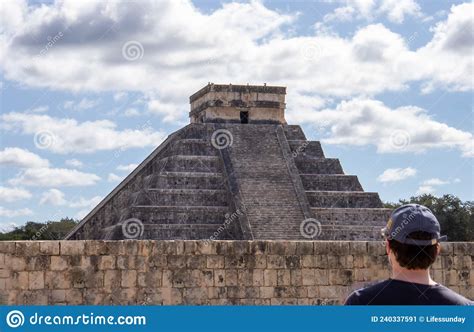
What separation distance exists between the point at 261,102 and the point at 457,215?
20.5 m

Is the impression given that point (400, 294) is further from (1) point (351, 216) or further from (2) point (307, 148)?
(2) point (307, 148)

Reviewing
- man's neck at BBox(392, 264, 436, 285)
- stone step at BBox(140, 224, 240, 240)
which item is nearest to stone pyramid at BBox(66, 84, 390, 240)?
stone step at BBox(140, 224, 240, 240)

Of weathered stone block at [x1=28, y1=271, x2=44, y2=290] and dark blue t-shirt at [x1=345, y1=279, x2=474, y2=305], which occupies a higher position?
weathered stone block at [x1=28, y1=271, x2=44, y2=290]

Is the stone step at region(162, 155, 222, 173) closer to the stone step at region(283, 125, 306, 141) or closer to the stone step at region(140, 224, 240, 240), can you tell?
the stone step at region(140, 224, 240, 240)

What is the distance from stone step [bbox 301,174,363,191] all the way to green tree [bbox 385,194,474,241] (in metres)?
15.2

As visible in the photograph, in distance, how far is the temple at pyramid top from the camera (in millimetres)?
35694

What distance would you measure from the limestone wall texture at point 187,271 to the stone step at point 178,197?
18.4m

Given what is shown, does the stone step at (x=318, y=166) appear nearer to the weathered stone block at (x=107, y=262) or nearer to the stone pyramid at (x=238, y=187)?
the stone pyramid at (x=238, y=187)

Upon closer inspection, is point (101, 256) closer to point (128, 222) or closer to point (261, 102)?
point (128, 222)

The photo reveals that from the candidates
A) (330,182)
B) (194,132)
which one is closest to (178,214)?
(194,132)

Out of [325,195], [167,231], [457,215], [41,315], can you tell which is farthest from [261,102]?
[41,315]

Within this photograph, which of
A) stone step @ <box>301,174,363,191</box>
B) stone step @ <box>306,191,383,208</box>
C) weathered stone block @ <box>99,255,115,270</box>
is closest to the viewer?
weathered stone block @ <box>99,255,115,270</box>

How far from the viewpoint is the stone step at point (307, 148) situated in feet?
117

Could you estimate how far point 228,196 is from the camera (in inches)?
1232
